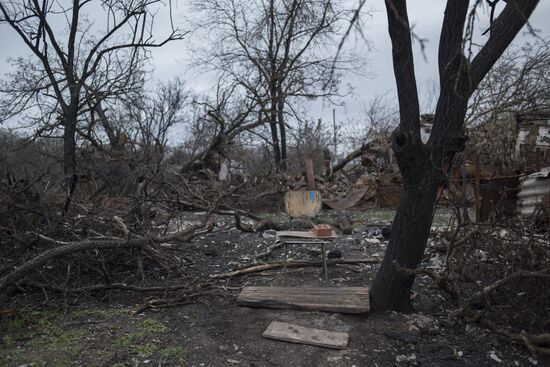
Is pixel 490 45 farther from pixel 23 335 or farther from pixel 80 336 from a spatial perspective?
pixel 23 335

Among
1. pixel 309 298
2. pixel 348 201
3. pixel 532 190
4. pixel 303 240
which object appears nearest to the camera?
pixel 309 298

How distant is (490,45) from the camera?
331 centimetres

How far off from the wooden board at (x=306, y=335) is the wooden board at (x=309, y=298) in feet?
1.11

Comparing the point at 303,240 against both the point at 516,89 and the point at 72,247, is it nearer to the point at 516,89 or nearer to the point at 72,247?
the point at 72,247

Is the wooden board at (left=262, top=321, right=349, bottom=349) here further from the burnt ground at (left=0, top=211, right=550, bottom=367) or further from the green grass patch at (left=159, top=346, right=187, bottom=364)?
the green grass patch at (left=159, top=346, right=187, bottom=364)

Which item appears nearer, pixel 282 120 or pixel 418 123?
pixel 418 123

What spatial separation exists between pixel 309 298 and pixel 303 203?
2.29 m

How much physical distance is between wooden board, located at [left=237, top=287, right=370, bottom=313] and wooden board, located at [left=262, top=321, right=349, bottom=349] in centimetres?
34

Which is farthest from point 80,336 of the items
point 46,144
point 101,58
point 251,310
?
point 46,144

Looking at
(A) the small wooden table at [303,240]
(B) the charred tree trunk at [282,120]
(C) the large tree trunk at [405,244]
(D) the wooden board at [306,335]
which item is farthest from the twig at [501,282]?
(B) the charred tree trunk at [282,120]

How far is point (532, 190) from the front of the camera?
6.11m

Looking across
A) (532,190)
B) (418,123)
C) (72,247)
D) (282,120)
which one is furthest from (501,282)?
(282,120)

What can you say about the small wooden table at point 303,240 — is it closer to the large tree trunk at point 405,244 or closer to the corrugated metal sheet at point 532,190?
the large tree trunk at point 405,244

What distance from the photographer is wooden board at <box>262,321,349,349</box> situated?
3.26 meters
